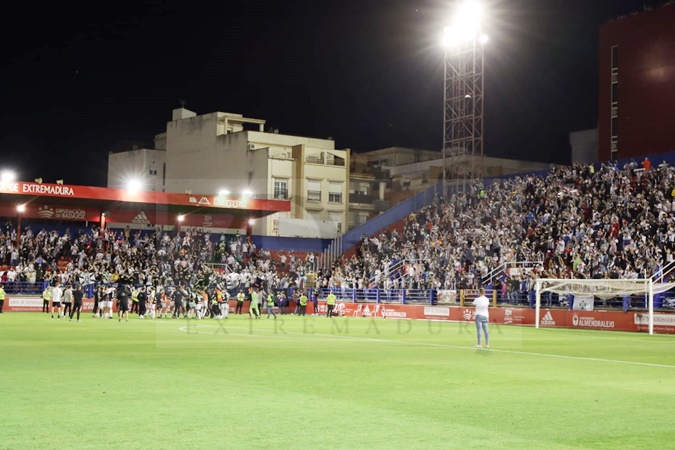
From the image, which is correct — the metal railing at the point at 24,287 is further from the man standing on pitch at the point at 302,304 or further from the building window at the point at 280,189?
the building window at the point at 280,189

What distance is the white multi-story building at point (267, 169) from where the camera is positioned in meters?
84.9

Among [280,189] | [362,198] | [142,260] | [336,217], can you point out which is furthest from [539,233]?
[362,198]

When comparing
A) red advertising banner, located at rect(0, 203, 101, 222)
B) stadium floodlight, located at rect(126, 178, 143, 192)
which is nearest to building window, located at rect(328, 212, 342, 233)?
stadium floodlight, located at rect(126, 178, 143, 192)

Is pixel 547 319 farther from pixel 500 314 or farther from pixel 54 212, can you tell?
pixel 54 212

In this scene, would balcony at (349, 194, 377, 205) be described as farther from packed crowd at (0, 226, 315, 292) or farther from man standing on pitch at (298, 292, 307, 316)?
man standing on pitch at (298, 292, 307, 316)

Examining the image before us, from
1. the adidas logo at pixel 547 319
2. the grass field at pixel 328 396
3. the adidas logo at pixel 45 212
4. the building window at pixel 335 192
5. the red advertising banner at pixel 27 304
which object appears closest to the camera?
the grass field at pixel 328 396

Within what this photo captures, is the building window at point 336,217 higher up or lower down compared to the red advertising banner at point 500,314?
higher up

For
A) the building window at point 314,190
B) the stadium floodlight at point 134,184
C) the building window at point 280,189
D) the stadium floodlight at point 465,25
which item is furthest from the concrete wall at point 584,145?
the stadium floodlight at point 134,184

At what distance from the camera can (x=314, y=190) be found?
8825 cm

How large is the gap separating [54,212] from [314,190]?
28.0 meters

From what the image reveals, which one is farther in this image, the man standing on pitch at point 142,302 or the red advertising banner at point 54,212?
the red advertising banner at point 54,212

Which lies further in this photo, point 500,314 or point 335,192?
point 335,192

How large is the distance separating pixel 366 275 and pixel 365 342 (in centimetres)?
3510

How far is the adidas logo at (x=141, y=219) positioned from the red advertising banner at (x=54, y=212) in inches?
142
